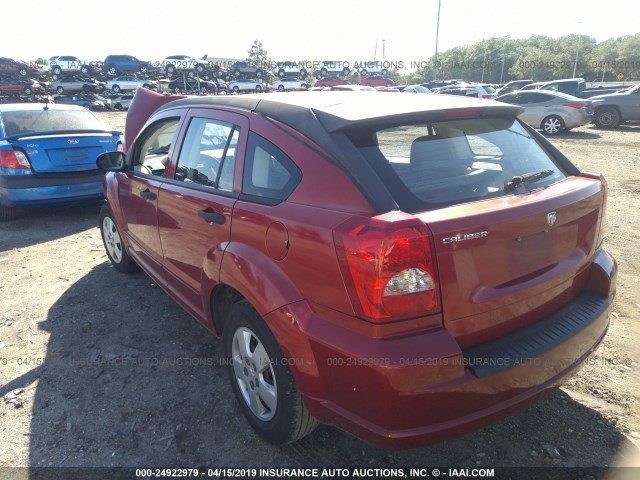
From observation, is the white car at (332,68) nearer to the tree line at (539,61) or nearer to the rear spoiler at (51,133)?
the tree line at (539,61)

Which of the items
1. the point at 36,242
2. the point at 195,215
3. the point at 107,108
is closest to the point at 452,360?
the point at 195,215

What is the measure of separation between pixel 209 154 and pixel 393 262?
1.62m

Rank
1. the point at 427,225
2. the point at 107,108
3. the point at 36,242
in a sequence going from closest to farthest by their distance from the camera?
the point at 427,225, the point at 36,242, the point at 107,108

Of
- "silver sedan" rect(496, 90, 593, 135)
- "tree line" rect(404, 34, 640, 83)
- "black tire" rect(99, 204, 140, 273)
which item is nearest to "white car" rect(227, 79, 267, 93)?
"tree line" rect(404, 34, 640, 83)

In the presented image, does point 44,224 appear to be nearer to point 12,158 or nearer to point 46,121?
point 12,158

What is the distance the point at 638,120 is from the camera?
16.2 meters

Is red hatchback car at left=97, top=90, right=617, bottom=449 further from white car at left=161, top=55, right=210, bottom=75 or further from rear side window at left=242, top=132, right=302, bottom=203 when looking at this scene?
white car at left=161, top=55, right=210, bottom=75

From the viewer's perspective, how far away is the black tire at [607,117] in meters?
16.4

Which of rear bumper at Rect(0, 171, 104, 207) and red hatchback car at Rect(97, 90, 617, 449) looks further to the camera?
rear bumper at Rect(0, 171, 104, 207)

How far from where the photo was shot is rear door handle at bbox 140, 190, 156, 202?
3.38 meters

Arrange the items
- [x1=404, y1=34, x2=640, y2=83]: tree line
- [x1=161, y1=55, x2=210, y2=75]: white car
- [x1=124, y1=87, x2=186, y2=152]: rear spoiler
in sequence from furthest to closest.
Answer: [x1=404, y1=34, x2=640, y2=83]: tree line, [x1=161, y1=55, x2=210, y2=75]: white car, [x1=124, y1=87, x2=186, y2=152]: rear spoiler

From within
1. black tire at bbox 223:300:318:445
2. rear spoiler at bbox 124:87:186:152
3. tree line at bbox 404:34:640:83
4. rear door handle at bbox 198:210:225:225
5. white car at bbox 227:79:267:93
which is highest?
tree line at bbox 404:34:640:83

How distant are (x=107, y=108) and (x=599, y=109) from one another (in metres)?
29.1

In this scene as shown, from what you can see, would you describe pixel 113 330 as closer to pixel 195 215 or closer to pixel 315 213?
pixel 195 215
